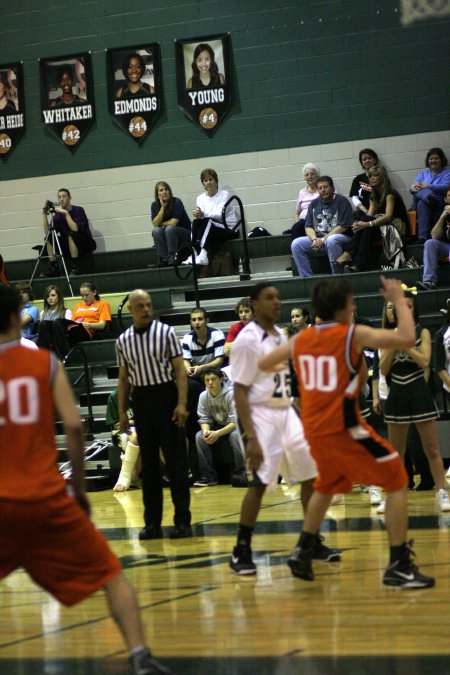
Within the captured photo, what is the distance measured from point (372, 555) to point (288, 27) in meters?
9.68

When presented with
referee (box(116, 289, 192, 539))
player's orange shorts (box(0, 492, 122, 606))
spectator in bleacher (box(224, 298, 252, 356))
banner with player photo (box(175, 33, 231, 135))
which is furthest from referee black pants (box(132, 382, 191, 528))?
banner with player photo (box(175, 33, 231, 135))

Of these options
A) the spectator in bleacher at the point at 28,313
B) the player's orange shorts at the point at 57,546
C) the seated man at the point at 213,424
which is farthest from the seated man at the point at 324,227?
the player's orange shorts at the point at 57,546

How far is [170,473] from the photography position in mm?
7820

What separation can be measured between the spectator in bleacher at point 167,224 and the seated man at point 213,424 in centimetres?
327

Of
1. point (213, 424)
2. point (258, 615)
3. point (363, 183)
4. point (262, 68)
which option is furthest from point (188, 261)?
point (258, 615)

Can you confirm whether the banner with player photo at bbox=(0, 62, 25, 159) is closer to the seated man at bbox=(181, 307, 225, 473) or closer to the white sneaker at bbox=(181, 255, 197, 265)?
the white sneaker at bbox=(181, 255, 197, 265)

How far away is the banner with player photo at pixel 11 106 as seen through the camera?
50.6 ft

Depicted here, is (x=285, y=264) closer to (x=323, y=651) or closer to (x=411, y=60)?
(x=411, y=60)

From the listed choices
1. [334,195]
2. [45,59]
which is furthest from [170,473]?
[45,59]

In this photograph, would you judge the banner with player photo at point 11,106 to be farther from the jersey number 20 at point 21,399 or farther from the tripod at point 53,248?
the jersey number 20 at point 21,399

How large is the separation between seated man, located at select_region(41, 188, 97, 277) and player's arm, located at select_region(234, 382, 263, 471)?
893 centimetres

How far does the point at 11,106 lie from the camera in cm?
1547

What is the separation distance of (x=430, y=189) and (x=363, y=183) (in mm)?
981

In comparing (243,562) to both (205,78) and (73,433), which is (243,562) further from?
(205,78)
